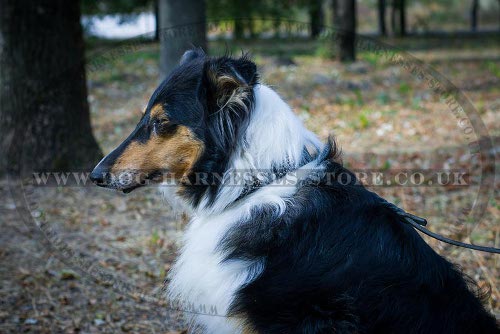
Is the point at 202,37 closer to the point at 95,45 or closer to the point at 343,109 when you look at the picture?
the point at 343,109

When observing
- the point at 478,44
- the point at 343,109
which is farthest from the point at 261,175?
the point at 478,44

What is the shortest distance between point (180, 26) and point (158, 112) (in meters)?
4.63

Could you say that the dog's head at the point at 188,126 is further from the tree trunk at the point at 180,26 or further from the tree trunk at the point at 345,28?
the tree trunk at the point at 345,28

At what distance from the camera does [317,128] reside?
27.5 feet

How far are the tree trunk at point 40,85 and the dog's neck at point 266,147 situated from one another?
3897mm

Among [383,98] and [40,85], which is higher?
[383,98]

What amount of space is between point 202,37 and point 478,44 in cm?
1883

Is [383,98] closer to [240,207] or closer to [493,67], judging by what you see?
[493,67]

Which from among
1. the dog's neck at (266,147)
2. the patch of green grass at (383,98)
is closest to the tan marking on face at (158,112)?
the dog's neck at (266,147)

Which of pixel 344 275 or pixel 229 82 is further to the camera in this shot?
pixel 229 82

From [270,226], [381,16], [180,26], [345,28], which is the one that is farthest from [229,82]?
[381,16]

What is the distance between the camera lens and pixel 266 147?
2.75 metres

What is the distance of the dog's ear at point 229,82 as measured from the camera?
2691 millimetres

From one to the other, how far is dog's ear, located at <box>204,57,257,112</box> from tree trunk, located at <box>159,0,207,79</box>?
14.9ft
